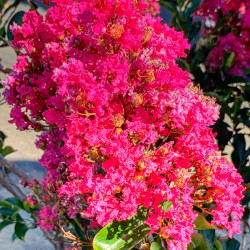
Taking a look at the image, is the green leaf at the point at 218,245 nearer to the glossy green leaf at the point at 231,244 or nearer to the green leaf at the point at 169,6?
the glossy green leaf at the point at 231,244

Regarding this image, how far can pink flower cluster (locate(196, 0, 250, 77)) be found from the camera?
51.4 inches

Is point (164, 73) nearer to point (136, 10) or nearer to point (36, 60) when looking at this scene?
point (136, 10)

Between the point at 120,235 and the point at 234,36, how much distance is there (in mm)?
917

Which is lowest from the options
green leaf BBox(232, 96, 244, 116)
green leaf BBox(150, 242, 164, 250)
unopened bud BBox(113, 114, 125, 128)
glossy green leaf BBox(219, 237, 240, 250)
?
glossy green leaf BBox(219, 237, 240, 250)

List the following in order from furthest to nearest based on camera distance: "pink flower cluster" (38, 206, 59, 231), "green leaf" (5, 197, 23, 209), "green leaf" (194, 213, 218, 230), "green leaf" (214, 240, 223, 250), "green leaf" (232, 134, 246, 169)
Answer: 1. "green leaf" (5, 197, 23, 209)
2. "green leaf" (232, 134, 246, 169)
3. "pink flower cluster" (38, 206, 59, 231)
4. "green leaf" (214, 240, 223, 250)
5. "green leaf" (194, 213, 218, 230)

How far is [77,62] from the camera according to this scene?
22.0 inches

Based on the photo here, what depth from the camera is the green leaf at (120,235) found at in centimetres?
60

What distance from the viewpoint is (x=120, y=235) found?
2.03ft

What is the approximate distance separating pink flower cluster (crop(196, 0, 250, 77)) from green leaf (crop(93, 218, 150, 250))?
0.81 m

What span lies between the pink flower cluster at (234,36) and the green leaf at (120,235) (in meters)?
0.81

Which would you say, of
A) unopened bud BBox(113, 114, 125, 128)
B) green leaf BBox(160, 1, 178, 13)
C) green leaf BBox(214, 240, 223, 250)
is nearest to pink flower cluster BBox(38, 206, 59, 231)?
green leaf BBox(214, 240, 223, 250)

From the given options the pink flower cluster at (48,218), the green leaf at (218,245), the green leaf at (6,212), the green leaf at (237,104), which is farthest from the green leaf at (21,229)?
the green leaf at (237,104)

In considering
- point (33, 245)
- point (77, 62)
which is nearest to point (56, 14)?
point (77, 62)

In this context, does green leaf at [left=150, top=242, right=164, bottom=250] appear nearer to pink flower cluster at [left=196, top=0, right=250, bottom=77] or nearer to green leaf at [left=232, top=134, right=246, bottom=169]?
green leaf at [left=232, top=134, right=246, bottom=169]
